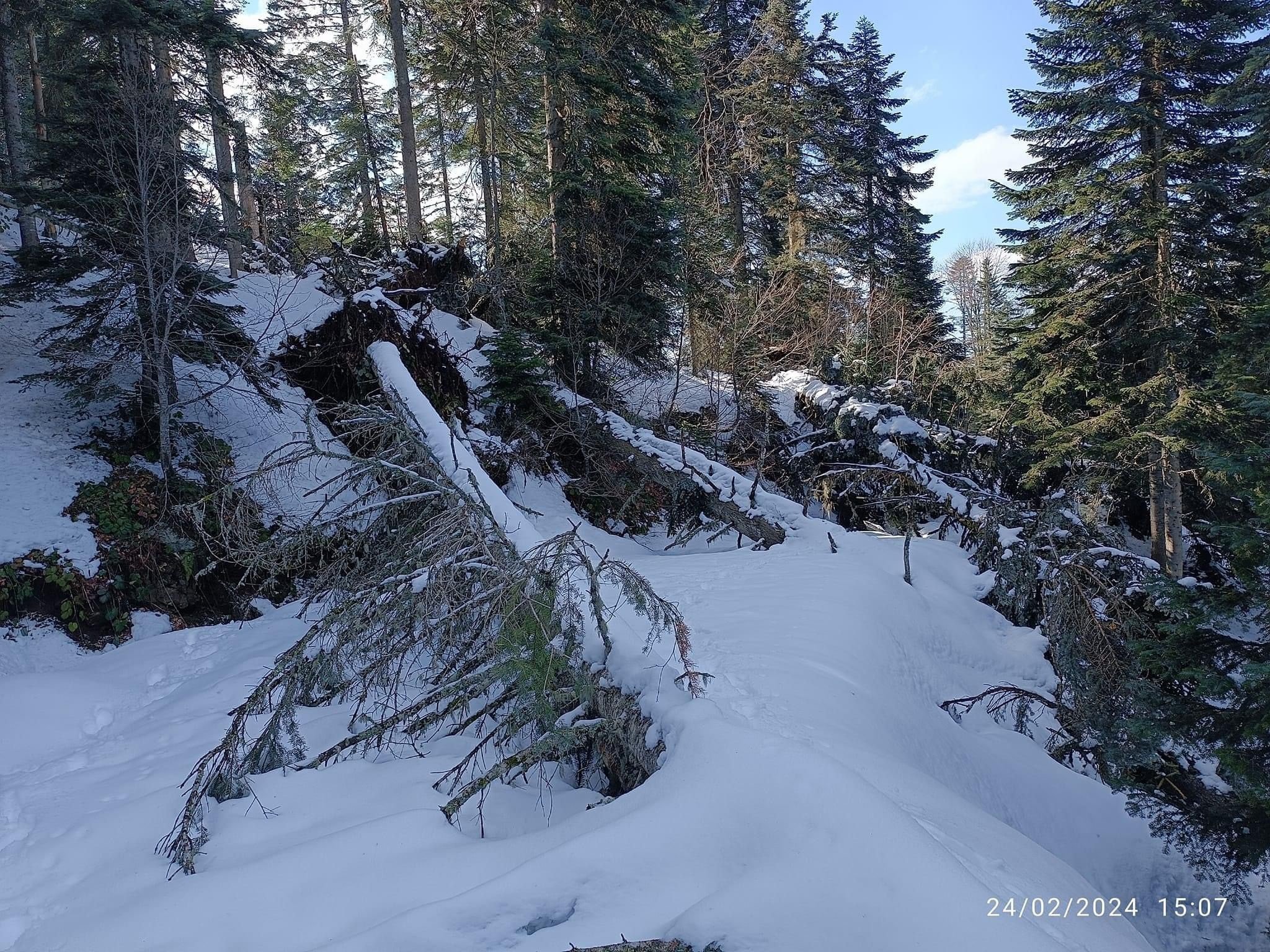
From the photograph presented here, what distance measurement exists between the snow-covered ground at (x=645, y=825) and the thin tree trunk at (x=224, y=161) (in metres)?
4.44

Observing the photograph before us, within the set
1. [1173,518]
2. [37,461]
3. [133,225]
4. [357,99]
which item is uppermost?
[357,99]

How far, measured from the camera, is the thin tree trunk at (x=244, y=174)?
891cm

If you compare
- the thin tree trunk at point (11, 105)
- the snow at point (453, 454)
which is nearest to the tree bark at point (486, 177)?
the snow at point (453, 454)

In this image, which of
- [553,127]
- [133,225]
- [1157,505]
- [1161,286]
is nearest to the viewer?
[133,225]

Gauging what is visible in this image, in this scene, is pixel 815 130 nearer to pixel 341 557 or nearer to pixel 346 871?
pixel 341 557

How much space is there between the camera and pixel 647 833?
226cm

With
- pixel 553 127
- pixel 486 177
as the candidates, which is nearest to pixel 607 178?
pixel 553 127

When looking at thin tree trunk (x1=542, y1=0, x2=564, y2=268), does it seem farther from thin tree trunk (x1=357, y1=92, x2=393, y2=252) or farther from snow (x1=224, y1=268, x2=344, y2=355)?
thin tree trunk (x1=357, y1=92, x2=393, y2=252)

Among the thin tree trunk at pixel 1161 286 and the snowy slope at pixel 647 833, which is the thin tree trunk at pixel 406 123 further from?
the thin tree trunk at pixel 1161 286

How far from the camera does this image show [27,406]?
290 inches

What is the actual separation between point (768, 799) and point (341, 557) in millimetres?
3848

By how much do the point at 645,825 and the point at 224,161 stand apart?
61.1 feet

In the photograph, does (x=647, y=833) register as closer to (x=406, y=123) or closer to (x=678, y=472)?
(x=678, y=472)

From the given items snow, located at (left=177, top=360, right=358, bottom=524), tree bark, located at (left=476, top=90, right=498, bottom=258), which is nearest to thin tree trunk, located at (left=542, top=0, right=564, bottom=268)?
tree bark, located at (left=476, top=90, right=498, bottom=258)
